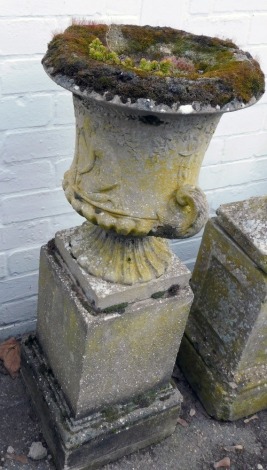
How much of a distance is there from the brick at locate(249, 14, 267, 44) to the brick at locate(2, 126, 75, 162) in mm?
853

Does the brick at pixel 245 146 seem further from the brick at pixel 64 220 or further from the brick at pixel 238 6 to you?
the brick at pixel 64 220

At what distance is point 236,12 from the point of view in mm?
2064

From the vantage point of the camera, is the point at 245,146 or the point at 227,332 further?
the point at 245,146

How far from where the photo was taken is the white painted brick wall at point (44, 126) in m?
1.70

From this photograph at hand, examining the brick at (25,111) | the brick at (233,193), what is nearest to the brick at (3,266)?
the brick at (25,111)

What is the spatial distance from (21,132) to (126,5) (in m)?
0.56

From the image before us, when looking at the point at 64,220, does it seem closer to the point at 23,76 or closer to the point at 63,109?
the point at 63,109

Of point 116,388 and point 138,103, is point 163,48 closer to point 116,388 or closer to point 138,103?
point 138,103

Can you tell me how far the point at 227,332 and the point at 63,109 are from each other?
102 centimetres

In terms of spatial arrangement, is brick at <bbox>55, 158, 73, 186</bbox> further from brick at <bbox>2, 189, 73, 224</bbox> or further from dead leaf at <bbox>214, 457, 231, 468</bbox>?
dead leaf at <bbox>214, 457, 231, 468</bbox>

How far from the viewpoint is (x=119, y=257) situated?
1612mm

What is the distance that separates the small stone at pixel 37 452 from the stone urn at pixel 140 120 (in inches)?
28.4

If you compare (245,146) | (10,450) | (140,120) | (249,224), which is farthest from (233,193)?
(10,450)

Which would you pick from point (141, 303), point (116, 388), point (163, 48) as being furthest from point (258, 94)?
point (116, 388)
